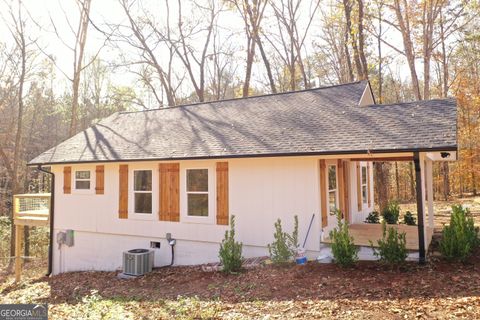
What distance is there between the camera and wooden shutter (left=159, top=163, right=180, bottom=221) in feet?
32.8

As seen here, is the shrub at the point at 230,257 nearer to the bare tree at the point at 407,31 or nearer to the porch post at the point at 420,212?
the porch post at the point at 420,212

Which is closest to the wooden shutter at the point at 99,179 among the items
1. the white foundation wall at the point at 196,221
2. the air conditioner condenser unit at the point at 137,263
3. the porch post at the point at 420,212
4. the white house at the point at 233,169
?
the white house at the point at 233,169

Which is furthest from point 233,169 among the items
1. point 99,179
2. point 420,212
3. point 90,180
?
point 90,180

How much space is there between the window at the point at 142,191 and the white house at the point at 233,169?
31 millimetres

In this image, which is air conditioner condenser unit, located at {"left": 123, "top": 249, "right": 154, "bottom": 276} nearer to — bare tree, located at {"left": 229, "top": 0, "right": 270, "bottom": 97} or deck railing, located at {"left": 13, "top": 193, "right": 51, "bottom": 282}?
deck railing, located at {"left": 13, "top": 193, "right": 51, "bottom": 282}

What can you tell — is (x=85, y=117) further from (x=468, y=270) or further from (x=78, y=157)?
(x=468, y=270)

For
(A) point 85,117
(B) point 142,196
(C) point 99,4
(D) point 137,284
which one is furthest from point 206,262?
(A) point 85,117

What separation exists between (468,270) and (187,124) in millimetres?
8796

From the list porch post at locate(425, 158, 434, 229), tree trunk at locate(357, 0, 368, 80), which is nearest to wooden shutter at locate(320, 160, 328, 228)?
porch post at locate(425, 158, 434, 229)

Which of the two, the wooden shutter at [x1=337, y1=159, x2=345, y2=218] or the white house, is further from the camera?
the wooden shutter at [x1=337, y1=159, x2=345, y2=218]

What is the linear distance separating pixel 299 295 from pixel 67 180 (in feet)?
30.5

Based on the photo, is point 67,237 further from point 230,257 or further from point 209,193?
point 230,257

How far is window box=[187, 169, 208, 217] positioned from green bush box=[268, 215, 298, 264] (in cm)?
240

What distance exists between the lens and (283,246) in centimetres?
768
